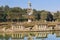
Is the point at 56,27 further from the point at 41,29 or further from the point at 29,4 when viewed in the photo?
the point at 29,4

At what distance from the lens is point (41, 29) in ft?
61.8

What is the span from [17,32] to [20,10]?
12323mm

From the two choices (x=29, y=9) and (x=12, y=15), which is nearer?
(x=29, y=9)

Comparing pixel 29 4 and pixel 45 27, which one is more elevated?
pixel 29 4

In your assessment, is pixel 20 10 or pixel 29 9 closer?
pixel 29 9

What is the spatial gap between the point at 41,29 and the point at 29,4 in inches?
94.2

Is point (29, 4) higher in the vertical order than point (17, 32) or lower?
higher

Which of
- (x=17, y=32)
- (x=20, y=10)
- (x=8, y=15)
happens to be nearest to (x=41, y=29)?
(x=17, y=32)

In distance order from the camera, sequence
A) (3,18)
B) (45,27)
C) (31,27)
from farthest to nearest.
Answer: (3,18) < (31,27) < (45,27)

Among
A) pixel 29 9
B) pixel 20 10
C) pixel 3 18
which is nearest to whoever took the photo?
pixel 29 9

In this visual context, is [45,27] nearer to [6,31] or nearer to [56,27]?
[56,27]

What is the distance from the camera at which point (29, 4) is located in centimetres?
2023

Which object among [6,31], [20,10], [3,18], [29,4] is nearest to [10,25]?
[6,31]

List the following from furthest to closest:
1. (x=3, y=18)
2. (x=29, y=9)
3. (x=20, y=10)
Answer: (x=20, y=10)
(x=3, y=18)
(x=29, y=9)
